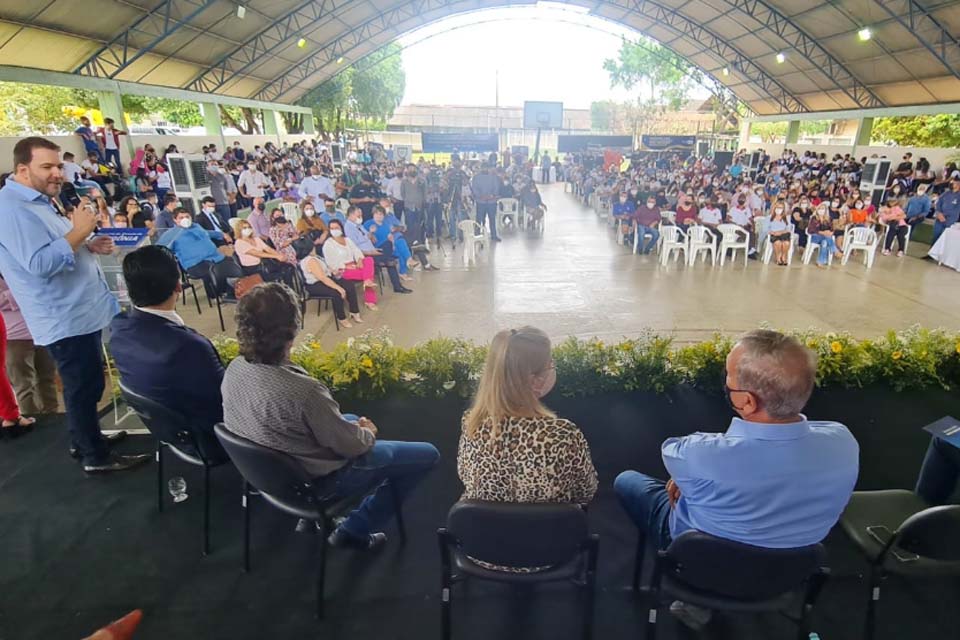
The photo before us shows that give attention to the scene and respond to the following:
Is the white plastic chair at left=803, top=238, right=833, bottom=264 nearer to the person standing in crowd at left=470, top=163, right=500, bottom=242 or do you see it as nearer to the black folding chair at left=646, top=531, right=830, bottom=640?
the person standing in crowd at left=470, top=163, right=500, bottom=242

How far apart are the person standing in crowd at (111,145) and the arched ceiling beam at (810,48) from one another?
19016mm

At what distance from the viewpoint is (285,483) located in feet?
5.93

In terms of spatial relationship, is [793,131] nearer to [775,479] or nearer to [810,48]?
[810,48]

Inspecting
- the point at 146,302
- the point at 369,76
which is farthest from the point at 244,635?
the point at 369,76

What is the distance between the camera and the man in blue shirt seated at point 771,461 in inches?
55.2

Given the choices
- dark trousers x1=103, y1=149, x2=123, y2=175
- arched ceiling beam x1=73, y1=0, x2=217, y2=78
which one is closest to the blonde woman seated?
dark trousers x1=103, y1=149, x2=123, y2=175

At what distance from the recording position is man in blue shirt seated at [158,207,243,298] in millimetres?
5629

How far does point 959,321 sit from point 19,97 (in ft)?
117

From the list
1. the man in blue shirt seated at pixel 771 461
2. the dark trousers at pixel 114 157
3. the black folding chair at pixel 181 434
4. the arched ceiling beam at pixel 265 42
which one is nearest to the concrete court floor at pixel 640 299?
the black folding chair at pixel 181 434

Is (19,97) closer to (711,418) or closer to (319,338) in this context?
(319,338)

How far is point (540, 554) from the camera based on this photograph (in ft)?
5.12

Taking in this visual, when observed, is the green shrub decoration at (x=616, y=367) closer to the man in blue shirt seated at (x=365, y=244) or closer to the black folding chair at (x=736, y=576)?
the black folding chair at (x=736, y=576)

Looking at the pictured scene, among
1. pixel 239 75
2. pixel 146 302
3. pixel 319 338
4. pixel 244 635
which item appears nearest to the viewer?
pixel 244 635

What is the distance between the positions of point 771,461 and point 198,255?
19.7 feet
